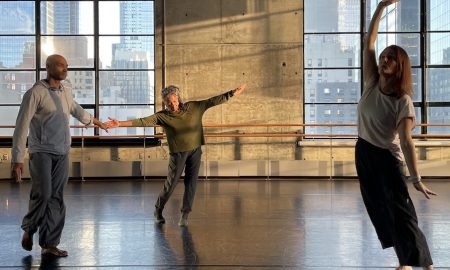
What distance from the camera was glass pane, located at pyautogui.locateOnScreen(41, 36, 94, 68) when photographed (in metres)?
12.7

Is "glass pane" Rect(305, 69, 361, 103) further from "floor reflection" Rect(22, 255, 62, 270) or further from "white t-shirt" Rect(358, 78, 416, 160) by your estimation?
"white t-shirt" Rect(358, 78, 416, 160)

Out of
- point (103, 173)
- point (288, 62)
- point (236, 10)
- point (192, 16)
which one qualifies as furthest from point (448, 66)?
point (103, 173)

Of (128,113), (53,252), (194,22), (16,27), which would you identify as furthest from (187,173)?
(16,27)

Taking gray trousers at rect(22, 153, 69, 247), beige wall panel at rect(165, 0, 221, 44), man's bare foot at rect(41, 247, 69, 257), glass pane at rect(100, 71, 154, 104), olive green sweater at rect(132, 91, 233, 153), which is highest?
beige wall panel at rect(165, 0, 221, 44)

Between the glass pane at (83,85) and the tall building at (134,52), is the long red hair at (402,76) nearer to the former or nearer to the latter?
the tall building at (134,52)

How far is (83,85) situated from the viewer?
12648 millimetres

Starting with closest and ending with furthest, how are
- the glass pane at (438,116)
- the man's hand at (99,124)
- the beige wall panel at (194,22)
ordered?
1. the man's hand at (99,124)
2. the beige wall panel at (194,22)
3. the glass pane at (438,116)

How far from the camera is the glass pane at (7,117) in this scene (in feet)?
41.2

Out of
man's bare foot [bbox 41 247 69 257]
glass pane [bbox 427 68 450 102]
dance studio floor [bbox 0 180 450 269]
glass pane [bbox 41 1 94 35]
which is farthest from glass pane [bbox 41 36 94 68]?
man's bare foot [bbox 41 247 69 257]

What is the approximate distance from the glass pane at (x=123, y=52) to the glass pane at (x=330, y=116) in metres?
3.68

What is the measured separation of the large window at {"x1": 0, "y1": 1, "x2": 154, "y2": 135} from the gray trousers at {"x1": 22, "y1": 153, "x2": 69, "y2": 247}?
8.05 metres

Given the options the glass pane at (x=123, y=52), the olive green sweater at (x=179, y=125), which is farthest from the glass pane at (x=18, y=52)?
the olive green sweater at (x=179, y=125)

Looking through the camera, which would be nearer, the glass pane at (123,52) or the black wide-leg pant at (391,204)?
the black wide-leg pant at (391,204)

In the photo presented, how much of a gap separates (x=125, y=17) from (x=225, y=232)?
26.9ft
